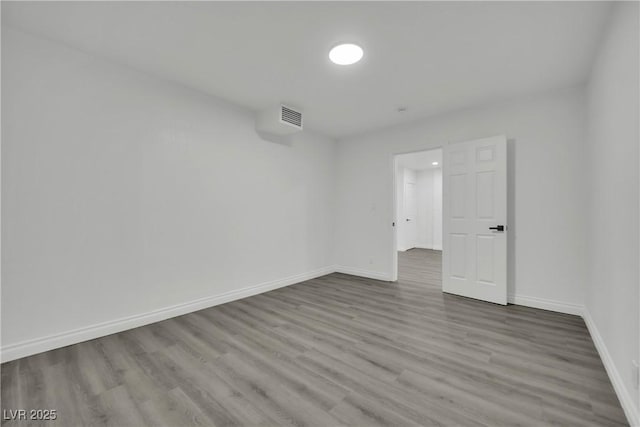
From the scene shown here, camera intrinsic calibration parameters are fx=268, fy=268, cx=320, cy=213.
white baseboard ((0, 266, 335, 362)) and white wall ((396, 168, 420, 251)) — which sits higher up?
white wall ((396, 168, 420, 251))

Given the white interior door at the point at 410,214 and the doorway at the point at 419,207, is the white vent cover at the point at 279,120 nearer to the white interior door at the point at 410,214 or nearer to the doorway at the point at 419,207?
the doorway at the point at 419,207

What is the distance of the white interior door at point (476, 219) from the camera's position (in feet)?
10.9

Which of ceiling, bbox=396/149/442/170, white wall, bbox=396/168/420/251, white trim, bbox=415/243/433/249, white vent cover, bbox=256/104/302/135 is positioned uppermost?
ceiling, bbox=396/149/442/170

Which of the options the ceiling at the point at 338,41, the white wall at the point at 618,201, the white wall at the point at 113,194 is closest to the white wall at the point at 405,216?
the ceiling at the point at 338,41

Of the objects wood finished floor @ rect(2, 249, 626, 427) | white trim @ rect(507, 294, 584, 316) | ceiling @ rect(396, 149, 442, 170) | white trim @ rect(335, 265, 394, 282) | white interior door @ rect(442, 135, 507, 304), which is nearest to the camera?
wood finished floor @ rect(2, 249, 626, 427)

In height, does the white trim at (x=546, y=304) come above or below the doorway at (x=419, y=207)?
below

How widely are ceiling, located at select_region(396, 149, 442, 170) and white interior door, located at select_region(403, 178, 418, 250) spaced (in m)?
0.54

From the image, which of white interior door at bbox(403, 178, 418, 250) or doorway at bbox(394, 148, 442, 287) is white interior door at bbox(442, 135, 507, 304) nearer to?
doorway at bbox(394, 148, 442, 287)

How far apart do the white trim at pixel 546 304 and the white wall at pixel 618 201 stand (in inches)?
21.6

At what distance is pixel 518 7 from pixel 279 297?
12.2 ft

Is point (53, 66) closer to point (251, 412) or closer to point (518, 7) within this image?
point (251, 412)

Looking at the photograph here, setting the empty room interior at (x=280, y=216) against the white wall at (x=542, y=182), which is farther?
the white wall at (x=542, y=182)

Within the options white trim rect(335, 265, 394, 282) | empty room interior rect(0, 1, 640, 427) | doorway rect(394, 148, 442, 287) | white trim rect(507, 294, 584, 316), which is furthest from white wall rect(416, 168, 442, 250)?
white trim rect(507, 294, 584, 316)

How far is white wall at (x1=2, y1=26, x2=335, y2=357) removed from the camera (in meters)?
2.12
